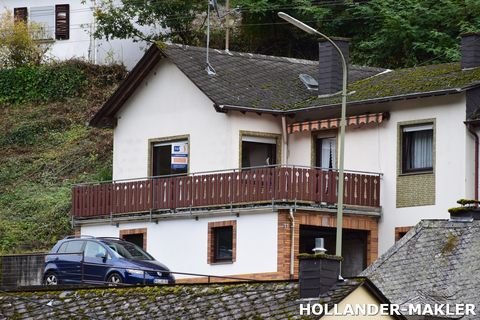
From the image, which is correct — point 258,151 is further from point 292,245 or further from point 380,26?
point 380,26

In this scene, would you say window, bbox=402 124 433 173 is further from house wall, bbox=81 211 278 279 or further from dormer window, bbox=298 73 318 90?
dormer window, bbox=298 73 318 90

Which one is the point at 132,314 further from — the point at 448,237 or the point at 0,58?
the point at 0,58

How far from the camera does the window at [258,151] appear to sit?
2522 inches

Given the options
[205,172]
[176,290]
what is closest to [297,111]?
[205,172]

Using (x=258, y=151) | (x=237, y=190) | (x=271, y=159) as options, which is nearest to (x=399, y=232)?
(x=237, y=190)

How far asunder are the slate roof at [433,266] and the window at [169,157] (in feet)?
44.6

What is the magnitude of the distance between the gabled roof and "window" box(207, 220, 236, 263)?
3709 millimetres

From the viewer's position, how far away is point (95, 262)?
5550 centimetres

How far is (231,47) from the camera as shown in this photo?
89.9 m

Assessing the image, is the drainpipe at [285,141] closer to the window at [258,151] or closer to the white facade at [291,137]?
the white facade at [291,137]

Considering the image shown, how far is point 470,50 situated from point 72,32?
34.3 metres

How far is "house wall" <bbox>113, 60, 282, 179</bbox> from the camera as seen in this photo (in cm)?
6362

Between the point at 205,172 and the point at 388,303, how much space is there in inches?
867

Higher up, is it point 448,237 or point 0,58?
point 0,58
